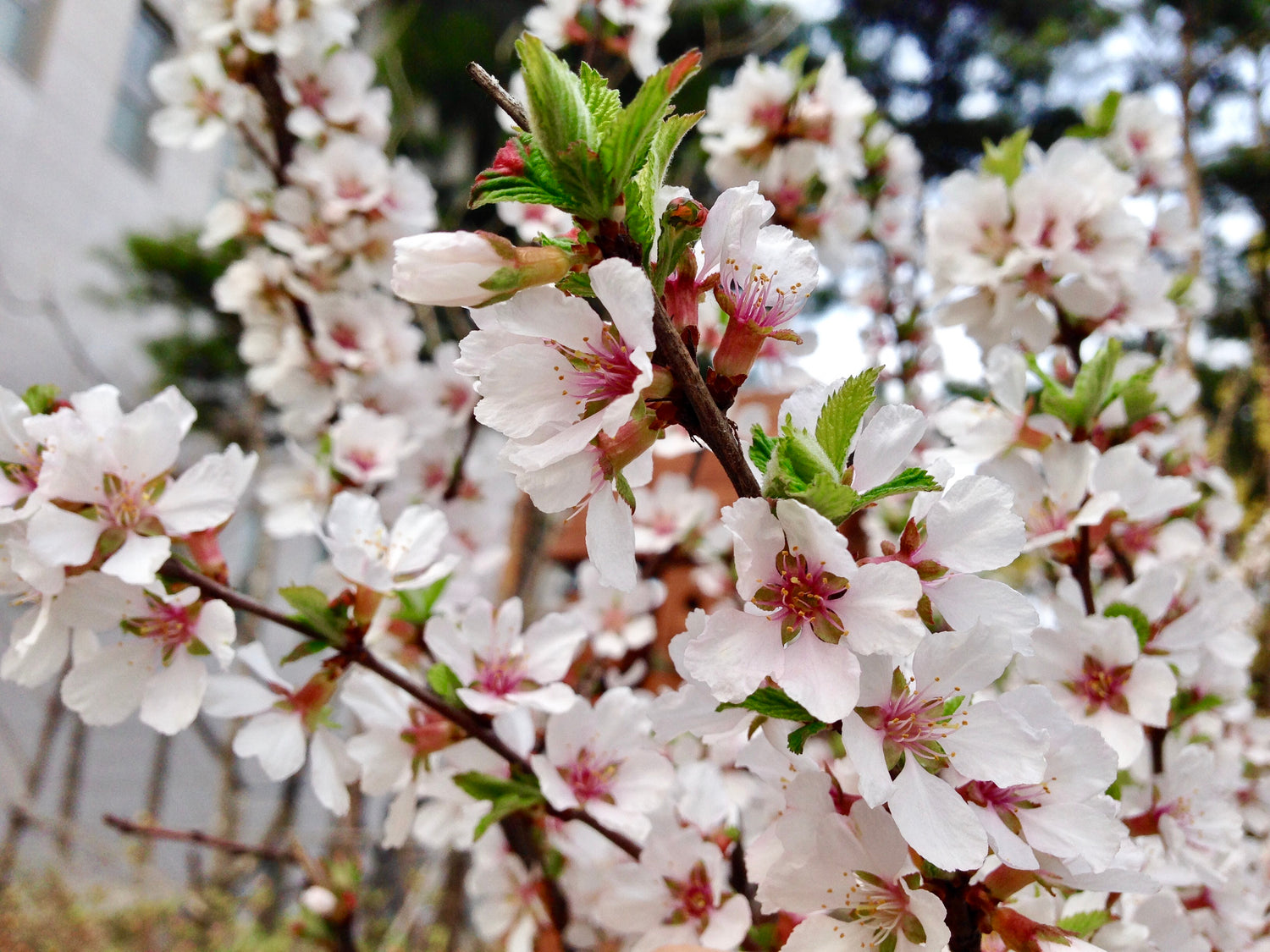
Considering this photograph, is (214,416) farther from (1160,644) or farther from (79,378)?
(1160,644)

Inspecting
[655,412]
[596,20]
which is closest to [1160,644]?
[655,412]

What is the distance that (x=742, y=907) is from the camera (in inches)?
25.4

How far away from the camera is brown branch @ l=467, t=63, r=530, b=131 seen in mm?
420

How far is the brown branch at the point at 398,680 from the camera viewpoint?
0.61m

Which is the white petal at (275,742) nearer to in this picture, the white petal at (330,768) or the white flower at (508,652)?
the white petal at (330,768)

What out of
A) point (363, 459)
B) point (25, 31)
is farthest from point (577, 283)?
point (25, 31)

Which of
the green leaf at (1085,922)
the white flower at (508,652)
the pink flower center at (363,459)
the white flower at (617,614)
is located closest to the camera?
the green leaf at (1085,922)

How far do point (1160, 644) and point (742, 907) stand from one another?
43 cm

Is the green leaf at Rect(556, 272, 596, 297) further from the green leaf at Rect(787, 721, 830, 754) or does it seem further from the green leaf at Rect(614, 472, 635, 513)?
the green leaf at Rect(787, 721, 830, 754)

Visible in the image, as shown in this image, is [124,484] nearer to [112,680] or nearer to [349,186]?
[112,680]

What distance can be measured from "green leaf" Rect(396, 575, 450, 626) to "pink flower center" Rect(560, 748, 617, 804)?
0.65 feet

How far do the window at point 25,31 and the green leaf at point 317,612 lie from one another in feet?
13.2

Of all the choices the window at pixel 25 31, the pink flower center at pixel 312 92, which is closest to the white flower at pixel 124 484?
the pink flower center at pixel 312 92

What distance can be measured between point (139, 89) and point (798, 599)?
5.17 metres
